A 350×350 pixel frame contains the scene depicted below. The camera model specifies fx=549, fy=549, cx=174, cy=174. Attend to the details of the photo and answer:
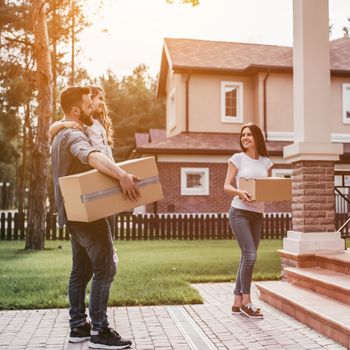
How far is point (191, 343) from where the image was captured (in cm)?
507

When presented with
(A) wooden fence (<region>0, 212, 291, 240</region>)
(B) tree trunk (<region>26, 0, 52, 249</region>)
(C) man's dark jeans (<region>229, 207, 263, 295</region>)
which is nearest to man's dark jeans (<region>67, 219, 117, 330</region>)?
(C) man's dark jeans (<region>229, 207, 263, 295</region>)

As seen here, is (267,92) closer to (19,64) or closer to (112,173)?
(19,64)

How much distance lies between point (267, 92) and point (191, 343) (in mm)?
20035

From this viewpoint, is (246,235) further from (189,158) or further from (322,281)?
(189,158)

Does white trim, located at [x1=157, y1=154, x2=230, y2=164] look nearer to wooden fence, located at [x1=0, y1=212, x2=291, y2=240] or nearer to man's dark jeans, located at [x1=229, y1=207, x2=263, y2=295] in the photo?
wooden fence, located at [x1=0, y1=212, x2=291, y2=240]

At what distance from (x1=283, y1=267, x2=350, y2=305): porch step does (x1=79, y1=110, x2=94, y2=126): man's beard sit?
10.5 ft

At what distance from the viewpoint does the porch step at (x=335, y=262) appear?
6676mm

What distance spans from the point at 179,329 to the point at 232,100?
2007 cm

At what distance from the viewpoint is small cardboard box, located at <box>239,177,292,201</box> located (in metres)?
5.93

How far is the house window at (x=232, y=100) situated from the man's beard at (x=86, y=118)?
19857 mm

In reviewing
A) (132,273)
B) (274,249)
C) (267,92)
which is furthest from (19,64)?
(132,273)

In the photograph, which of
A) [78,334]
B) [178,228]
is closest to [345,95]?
[178,228]

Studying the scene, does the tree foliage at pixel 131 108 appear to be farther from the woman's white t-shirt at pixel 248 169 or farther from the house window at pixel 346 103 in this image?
the woman's white t-shirt at pixel 248 169

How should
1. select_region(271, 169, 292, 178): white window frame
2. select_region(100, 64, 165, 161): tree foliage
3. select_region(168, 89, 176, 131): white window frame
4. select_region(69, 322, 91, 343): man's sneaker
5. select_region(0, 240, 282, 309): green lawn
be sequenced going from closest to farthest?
select_region(69, 322, 91, 343): man's sneaker → select_region(0, 240, 282, 309): green lawn → select_region(271, 169, 292, 178): white window frame → select_region(168, 89, 176, 131): white window frame → select_region(100, 64, 165, 161): tree foliage
